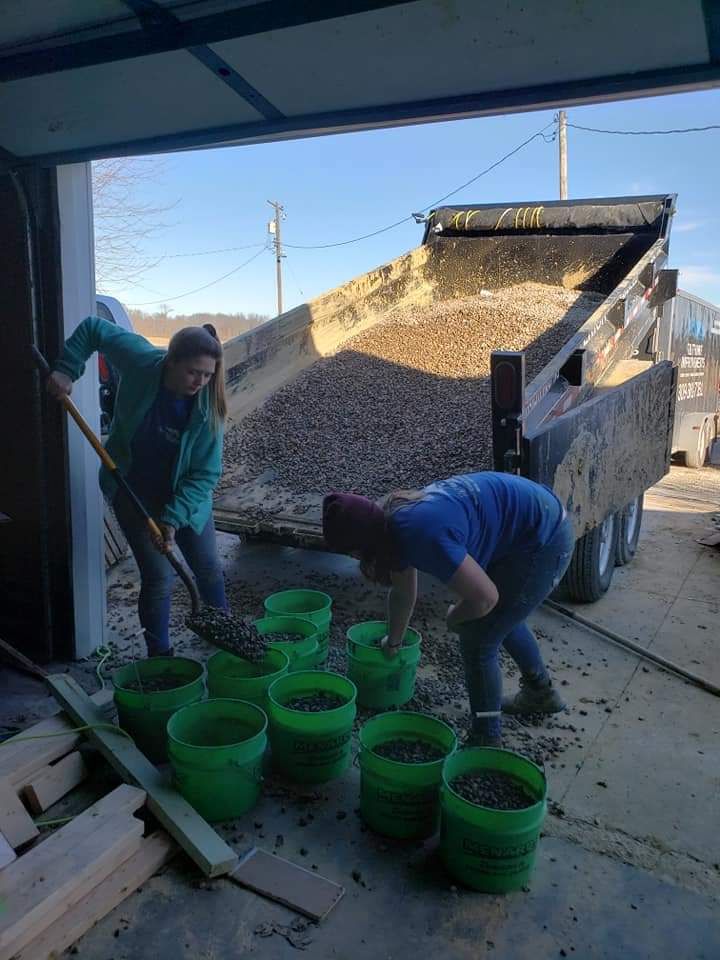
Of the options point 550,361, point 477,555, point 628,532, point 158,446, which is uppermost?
Answer: point 550,361

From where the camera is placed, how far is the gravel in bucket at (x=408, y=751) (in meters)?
2.71

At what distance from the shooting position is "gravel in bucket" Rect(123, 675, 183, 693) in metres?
3.14

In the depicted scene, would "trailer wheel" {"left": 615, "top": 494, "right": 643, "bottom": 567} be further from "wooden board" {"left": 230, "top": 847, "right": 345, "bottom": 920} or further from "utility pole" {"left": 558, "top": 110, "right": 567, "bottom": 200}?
"utility pole" {"left": 558, "top": 110, "right": 567, "bottom": 200}

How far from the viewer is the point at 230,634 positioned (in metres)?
3.23

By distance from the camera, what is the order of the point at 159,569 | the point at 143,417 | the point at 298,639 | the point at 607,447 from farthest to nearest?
1. the point at 607,447
2. the point at 298,639
3. the point at 159,569
4. the point at 143,417

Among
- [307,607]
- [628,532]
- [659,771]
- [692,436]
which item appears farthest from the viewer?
[692,436]

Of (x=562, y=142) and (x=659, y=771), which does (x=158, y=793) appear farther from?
(x=562, y=142)

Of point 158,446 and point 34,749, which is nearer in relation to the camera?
point 34,749

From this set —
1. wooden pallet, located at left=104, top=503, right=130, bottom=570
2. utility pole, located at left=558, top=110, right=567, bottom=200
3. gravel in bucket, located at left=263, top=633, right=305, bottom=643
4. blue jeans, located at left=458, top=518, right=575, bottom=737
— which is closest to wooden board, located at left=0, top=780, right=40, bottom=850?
gravel in bucket, located at left=263, top=633, right=305, bottom=643

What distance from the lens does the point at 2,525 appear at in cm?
378

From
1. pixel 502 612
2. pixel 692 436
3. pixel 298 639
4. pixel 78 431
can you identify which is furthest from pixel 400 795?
pixel 692 436

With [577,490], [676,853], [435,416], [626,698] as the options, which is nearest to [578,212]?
[435,416]

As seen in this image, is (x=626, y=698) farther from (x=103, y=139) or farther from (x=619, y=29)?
(x=103, y=139)

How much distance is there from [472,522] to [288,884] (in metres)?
1.33
